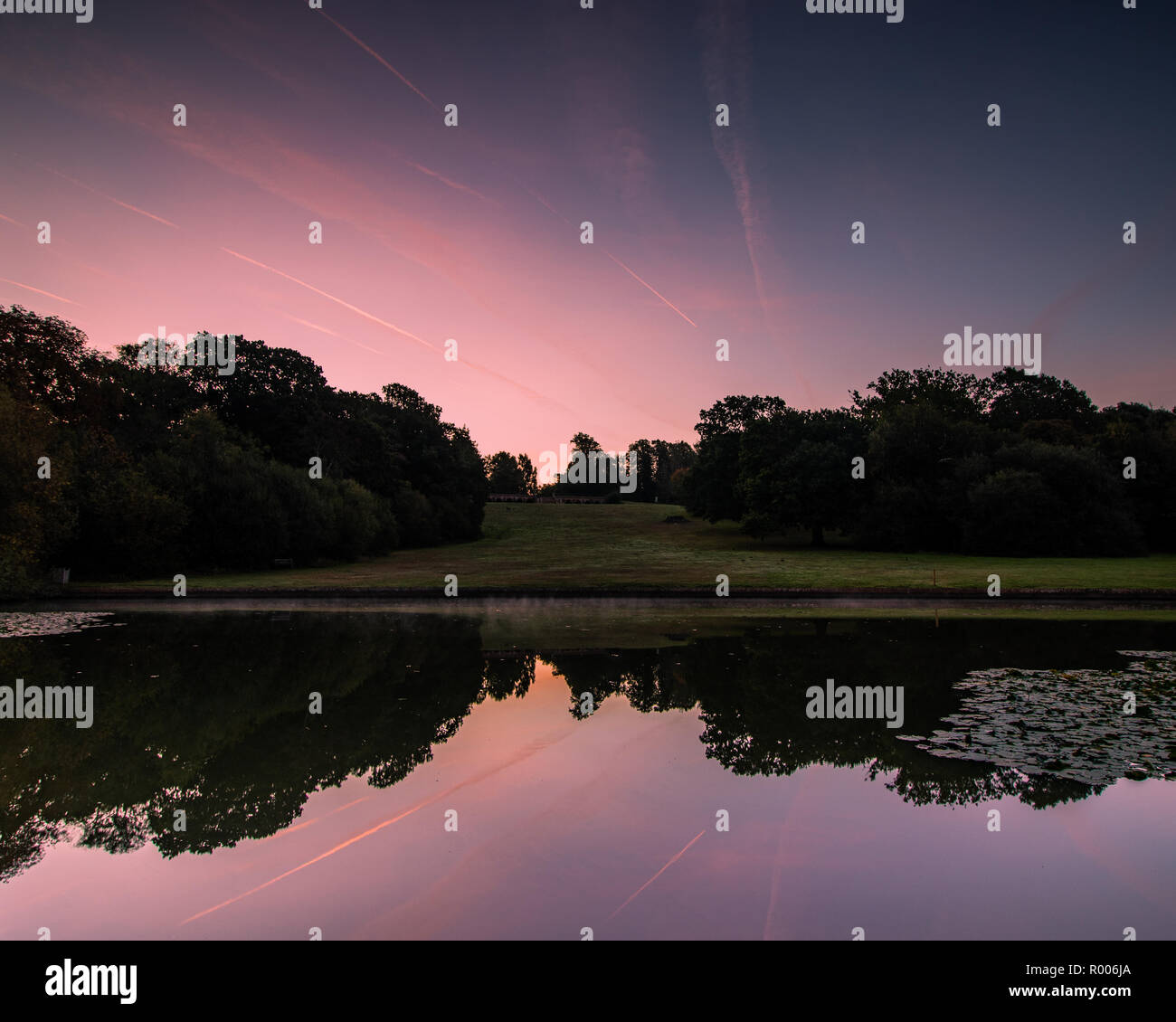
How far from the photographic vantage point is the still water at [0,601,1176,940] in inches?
204

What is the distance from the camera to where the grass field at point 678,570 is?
96.9 feet

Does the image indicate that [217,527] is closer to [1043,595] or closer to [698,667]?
[698,667]

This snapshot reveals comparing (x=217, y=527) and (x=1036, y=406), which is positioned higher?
(x=1036, y=406)

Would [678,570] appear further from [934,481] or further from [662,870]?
[662,870]

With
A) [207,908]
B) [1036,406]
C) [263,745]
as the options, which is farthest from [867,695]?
[1036,406]

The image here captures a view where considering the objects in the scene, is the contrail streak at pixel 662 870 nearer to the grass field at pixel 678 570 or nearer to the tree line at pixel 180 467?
the grass field at pixel 678 570

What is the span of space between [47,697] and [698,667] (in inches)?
435

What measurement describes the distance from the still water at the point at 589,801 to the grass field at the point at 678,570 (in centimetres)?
1550

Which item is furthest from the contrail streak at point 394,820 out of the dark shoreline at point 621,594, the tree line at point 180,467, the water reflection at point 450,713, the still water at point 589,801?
the tree line at point 180,467

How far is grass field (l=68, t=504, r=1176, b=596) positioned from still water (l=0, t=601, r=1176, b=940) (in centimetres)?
1550

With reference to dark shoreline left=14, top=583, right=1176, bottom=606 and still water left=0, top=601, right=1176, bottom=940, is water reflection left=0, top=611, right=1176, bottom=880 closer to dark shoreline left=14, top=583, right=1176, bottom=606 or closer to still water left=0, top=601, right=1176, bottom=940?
still water left=0, top=601, right=1176, bottom=940

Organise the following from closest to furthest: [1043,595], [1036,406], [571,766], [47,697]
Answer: [571,766]
[47,697]
[1043,595]
[1036,406]

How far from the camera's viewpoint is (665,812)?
706cm
